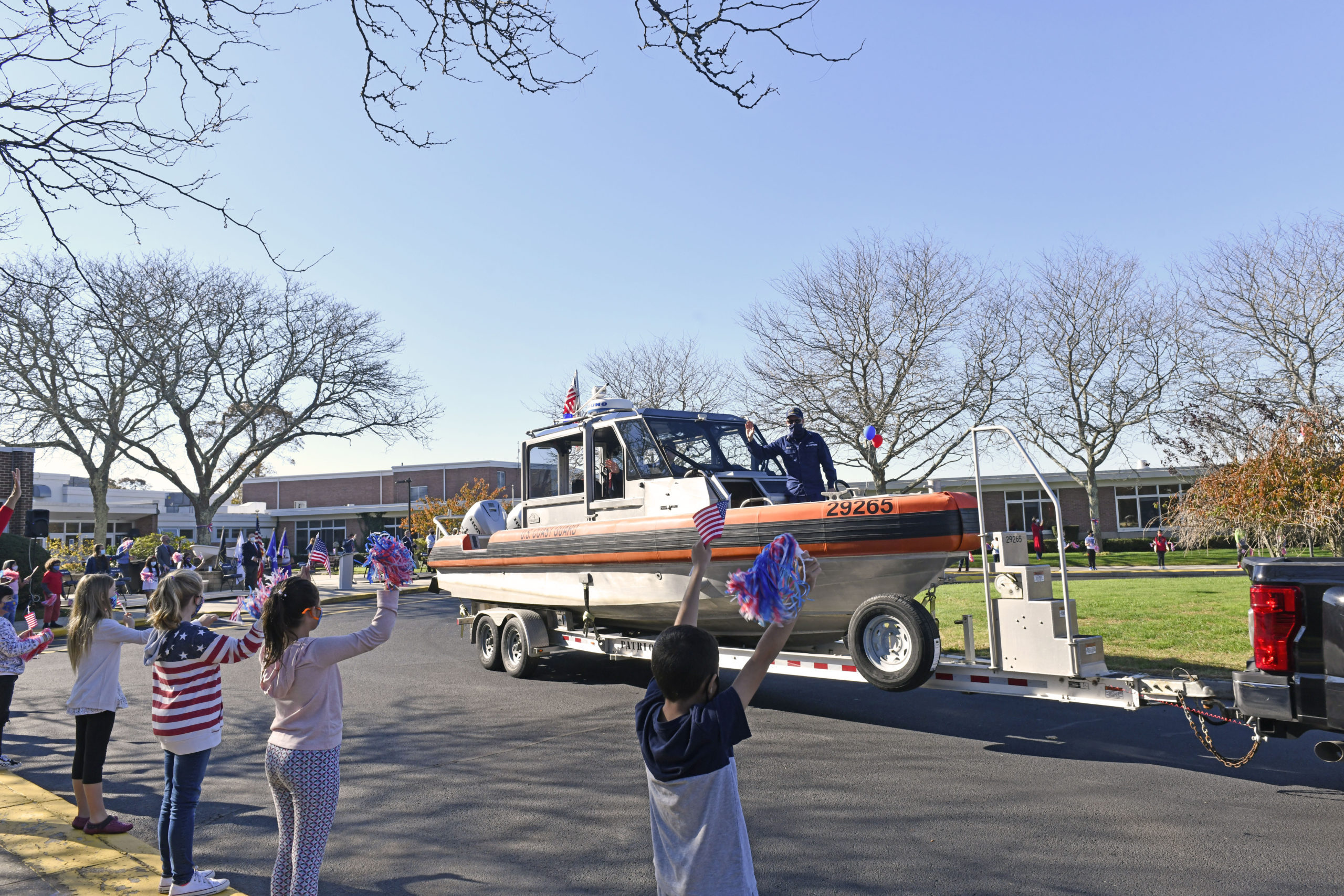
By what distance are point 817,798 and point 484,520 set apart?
751cm

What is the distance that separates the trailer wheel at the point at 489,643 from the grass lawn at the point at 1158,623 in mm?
5768

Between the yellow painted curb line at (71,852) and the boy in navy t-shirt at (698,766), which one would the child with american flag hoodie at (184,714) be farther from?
the boy in navy t-shirt at (698,766)

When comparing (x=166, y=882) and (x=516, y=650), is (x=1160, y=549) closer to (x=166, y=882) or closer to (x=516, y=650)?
(x=516, y=650)

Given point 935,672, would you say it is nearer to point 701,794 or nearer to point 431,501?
point 701,794

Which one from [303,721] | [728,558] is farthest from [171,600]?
[728,558]

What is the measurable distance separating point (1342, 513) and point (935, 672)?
1047 cm

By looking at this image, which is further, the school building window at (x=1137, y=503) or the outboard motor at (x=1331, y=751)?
the school building window at (x=1137, y=503)

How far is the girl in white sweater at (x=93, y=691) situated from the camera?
4.86 metres

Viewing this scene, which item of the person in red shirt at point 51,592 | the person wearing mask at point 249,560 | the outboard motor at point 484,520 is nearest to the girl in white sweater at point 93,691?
the outboard motor at point 484,520

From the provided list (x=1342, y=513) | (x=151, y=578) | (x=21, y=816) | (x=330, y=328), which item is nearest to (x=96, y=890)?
(x=21, y=816)

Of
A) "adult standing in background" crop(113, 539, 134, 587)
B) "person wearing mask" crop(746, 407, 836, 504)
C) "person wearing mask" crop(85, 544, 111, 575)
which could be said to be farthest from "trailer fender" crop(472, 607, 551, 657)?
"adult standing in background" crop(113, 539, 134, 587)

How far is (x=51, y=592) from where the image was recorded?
58.2ft

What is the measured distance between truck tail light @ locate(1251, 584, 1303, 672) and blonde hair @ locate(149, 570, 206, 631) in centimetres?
549

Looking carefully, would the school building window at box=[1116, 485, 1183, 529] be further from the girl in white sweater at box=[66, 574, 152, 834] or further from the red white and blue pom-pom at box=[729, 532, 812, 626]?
the red white and blue pom-pom at box=[729, 532, 812, 626]
